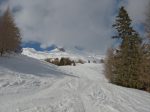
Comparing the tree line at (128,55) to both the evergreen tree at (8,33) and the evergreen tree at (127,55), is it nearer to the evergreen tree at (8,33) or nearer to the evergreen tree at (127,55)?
the evergreen tree at (127,55)

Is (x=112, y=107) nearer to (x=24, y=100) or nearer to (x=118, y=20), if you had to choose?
(x=24, y=100)

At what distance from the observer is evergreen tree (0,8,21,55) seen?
46.5m

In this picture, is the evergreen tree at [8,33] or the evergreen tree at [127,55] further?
the evergreen tree at [8,33]

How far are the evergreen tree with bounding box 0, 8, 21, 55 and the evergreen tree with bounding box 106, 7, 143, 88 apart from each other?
66.1 feet

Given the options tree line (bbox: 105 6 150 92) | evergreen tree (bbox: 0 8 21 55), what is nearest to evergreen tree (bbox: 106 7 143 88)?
tree line (bbox: 105 6 150 92)

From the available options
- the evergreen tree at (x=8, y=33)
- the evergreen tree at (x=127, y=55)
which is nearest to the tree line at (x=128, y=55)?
the evergreen tree at (x=127, y=55)

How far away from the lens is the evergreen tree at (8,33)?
46469mm

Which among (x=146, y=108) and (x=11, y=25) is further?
(x=11, y=25)

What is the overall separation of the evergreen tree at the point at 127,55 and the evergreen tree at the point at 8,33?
20161mm

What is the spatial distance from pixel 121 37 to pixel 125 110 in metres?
23.2

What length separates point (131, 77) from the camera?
33.7m

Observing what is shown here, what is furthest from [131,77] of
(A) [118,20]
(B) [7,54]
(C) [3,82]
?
(B) [7,54]

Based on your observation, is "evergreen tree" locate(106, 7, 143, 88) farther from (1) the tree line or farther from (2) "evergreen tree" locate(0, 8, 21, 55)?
(2) "evergreen tree" locate(0, 8, 21, 55)

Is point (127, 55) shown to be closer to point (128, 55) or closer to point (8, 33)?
point (128, 55)
